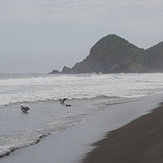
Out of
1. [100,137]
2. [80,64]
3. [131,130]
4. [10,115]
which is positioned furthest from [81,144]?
[80,64]

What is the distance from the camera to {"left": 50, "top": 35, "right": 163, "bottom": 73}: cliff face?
144 m

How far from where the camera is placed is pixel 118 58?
155000mm

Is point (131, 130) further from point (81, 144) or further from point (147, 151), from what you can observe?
point (147, 151)

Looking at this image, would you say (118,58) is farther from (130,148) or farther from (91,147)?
(130,148)

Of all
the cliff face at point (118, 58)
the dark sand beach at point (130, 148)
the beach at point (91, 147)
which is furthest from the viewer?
the cliff face at point (118, 58)

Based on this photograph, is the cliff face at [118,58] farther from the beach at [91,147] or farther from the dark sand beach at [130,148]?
the dark sand beach at [130,148]

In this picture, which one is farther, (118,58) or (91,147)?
(118,58)

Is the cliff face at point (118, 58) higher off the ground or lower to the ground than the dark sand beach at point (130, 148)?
higher

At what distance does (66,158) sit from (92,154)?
21.2 inches

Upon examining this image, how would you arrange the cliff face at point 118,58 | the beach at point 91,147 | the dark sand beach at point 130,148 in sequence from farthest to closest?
1. the cliff face at point 118,58
2. the beach at point 91,147
3. the dark sand beach at point 130,148

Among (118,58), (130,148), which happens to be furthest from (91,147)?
(118,58)

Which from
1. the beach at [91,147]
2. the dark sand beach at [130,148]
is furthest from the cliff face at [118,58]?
the dark sand beach at [130,148]

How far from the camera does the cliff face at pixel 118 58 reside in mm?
144125

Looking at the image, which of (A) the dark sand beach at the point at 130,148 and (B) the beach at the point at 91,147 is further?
(B) the beach at the point at 91,147
